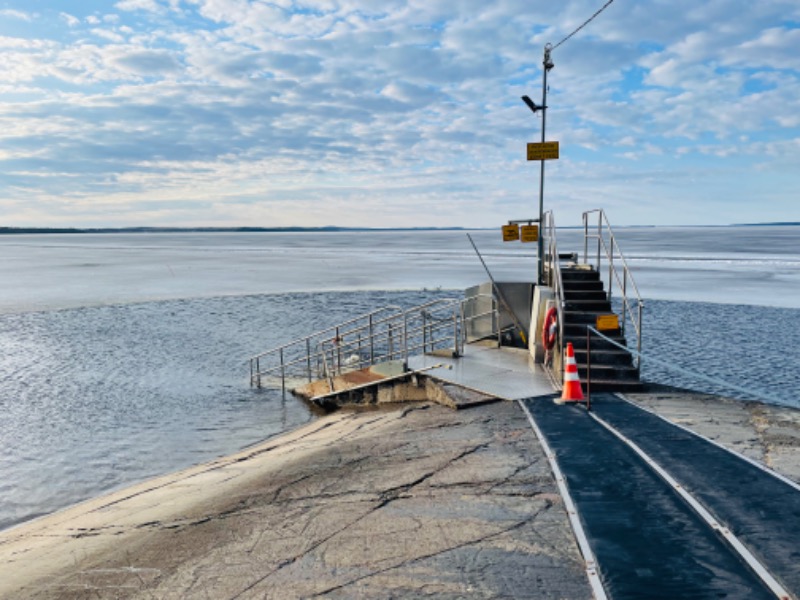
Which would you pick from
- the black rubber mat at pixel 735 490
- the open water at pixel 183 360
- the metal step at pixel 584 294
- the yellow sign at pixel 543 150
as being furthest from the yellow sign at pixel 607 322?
the yellow sign at pixel 543 150

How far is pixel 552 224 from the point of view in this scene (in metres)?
12.2

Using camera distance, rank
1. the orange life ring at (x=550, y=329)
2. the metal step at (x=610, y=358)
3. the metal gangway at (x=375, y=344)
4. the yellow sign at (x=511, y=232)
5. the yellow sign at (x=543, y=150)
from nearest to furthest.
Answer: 1. the metal step at (x=610, y=358)
2. the orange life ring at (x=550, y=329)
3. the yellow sign at (x=543, y=150)
4. the metal gangway at (x=375, y=344)
5. the yellow sign at (x=511, y=232)

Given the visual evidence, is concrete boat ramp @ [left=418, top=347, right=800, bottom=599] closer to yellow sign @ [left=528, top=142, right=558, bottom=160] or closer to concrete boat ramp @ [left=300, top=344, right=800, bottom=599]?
concrete boat ramp @ [left=300, top=344, right=800, bottom=599]

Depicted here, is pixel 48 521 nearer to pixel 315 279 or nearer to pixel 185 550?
pixel 185 550

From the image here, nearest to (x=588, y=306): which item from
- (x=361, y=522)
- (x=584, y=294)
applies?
(x=584, y=294)

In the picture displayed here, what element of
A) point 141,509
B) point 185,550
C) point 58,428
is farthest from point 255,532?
point 58,428

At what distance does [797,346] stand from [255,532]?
18.9 metres

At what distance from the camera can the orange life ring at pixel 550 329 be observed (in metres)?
10.7

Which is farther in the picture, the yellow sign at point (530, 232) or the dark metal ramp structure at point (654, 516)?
the yellow sign at point (530, 232)

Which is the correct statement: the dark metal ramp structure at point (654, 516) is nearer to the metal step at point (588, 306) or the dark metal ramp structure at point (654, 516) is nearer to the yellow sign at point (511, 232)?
the metal step at point (588, 306)

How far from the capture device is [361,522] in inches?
223

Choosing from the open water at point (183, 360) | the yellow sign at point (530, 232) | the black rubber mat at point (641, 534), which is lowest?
the open water at point (183, 360)

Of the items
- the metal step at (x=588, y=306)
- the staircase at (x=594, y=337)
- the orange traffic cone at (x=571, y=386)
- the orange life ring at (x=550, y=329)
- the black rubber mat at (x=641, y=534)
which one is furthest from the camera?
the metal step at (x=588, y=306)

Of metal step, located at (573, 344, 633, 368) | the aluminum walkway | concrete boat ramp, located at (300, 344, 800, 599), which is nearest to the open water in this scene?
metal step, located at (573, 344, 633, 368)
